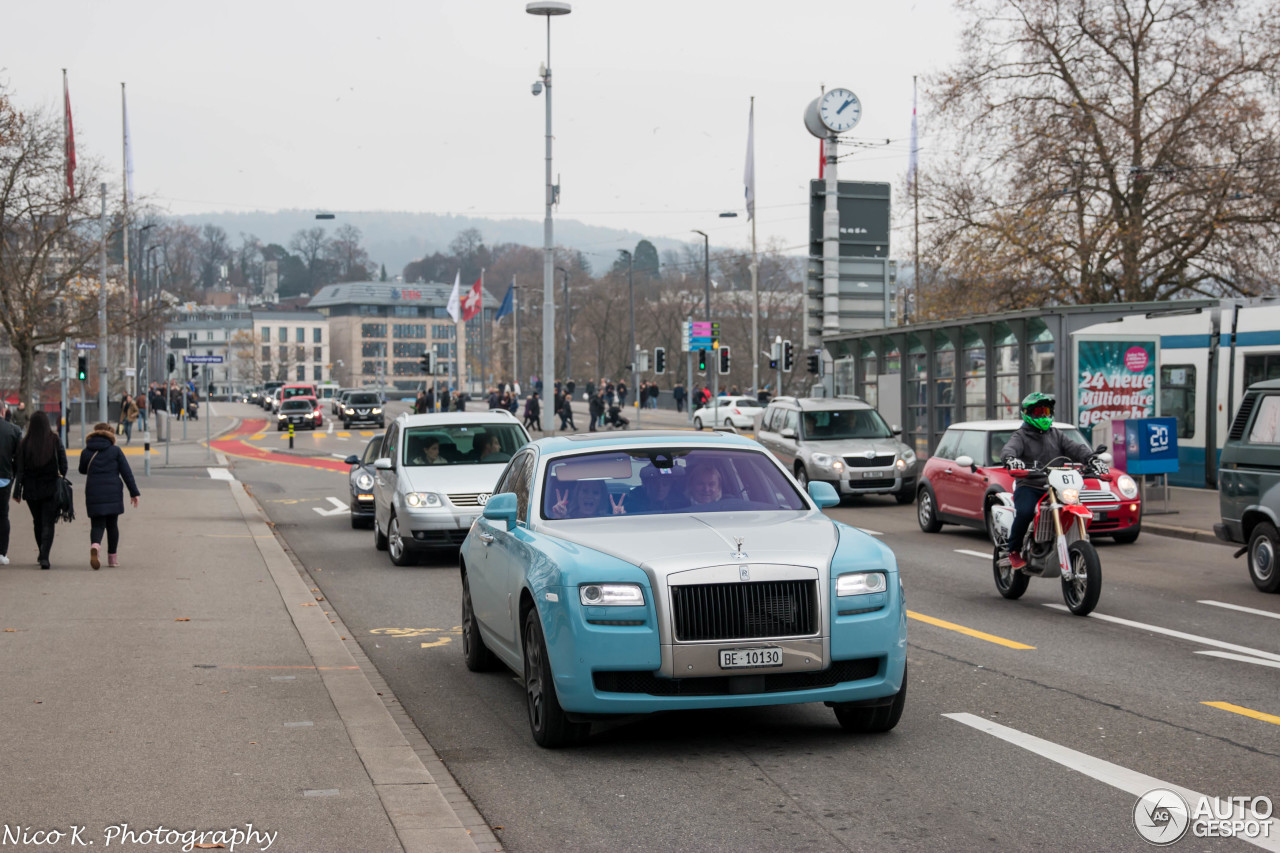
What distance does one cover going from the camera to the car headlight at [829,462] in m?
24.2

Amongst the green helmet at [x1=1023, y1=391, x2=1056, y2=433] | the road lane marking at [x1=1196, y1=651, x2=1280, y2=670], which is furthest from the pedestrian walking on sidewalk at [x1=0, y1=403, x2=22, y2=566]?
the road lane marking at [x1=1196, y1=651, x2=1280, y2=670]

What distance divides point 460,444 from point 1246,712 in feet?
35.7

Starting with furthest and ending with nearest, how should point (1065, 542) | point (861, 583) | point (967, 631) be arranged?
point (1065, 542) < point (967, 631) < point (861, 583)

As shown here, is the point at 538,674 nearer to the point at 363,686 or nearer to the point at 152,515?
the point at 363,686

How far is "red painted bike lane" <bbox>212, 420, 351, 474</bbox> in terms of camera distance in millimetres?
41594

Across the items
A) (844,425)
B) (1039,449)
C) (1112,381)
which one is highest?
(1112,381)

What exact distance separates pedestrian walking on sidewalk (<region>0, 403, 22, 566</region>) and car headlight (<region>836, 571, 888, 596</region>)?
1094cm

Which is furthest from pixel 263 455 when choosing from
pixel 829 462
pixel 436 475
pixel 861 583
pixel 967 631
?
pixel 861 583

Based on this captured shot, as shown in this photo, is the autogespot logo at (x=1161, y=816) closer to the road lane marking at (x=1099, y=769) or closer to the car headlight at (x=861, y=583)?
the road lane marking at (x=1099, y=769)

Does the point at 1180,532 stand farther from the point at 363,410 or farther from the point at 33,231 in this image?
the point at 363,410

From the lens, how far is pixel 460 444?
1705 centimetres

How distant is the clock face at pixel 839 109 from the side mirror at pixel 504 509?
27193 millimetres

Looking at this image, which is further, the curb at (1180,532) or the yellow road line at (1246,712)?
the curb at (1180,532)

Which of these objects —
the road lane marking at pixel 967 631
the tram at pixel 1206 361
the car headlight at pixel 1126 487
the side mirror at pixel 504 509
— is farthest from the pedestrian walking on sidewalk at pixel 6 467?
the tram at pixel 1206 361
